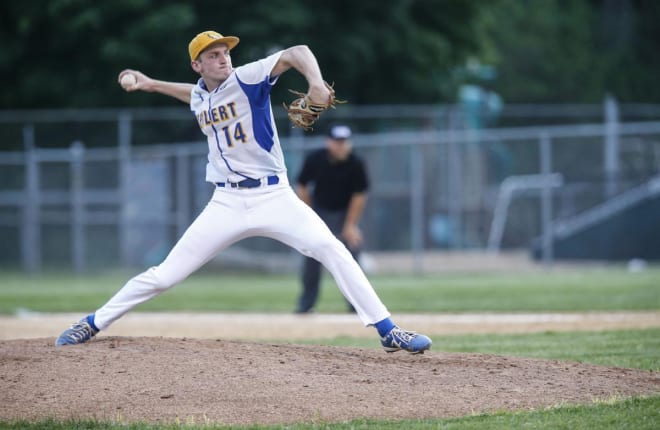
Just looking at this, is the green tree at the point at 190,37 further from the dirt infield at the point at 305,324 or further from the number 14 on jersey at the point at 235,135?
the number 14 on jersey at the point at 235,135

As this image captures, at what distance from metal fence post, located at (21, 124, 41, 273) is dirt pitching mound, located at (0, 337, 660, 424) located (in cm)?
1423

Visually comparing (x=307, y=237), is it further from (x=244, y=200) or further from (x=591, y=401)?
(x=591, y=401)

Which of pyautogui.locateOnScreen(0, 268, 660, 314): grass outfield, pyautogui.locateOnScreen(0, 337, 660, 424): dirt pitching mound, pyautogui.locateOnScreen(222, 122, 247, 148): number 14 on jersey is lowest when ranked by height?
pyautogui.locateOnScreen(0, 268, 660, 314): grass outfield

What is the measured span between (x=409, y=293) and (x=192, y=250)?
27.6ft

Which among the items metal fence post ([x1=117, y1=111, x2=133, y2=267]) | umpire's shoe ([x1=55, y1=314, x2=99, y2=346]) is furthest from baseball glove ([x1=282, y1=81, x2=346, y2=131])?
metal fence post ([x1=117, y1=111, x2=133, y2=267])

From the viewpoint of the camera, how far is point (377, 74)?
1048 inches

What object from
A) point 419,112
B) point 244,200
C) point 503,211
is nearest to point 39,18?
point 419,112

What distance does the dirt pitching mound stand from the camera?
572 centimetres

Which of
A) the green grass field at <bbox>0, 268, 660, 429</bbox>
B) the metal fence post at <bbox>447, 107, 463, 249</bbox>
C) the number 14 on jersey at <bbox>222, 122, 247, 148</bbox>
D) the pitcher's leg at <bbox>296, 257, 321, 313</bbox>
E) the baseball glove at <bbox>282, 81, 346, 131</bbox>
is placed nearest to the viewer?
the green grass field at <bbox>0, 268, 660, 429</bbox>

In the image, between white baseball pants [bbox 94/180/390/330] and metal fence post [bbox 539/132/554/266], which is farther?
metal fence post [bbox 539/132/554/266]

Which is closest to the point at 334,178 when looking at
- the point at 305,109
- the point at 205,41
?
the point at 205,41

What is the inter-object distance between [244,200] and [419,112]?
1639 centimetres

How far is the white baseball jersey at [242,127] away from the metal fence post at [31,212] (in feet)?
48.5

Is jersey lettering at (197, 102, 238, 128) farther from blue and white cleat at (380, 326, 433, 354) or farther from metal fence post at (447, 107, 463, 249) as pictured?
metal fence post at (447, 107, 463, 249)
